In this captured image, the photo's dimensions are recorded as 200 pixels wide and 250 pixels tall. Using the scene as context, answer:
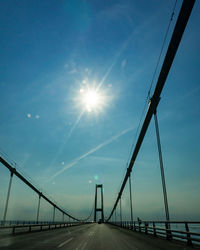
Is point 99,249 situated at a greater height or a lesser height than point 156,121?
Answer: lesser

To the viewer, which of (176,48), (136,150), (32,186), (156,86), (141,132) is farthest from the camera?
(32,186)

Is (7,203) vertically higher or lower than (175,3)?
lower

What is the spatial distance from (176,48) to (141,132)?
1377 centimetres

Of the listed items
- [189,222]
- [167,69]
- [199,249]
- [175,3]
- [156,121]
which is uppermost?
[175,3]

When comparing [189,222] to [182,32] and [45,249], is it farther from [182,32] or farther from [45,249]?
[182,32]

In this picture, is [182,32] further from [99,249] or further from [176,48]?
[99,249]

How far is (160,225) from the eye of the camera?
13.7m

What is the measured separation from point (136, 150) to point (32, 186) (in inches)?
1287

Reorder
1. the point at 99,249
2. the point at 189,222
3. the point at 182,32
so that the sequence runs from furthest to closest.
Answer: the point at 182,32 → the point at 189,222 → the point at 99,249

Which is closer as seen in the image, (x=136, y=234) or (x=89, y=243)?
(x=89, y=243)

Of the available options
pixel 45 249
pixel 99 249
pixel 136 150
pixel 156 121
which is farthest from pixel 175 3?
pixel 136 150

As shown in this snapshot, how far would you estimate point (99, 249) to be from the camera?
7.54 metres

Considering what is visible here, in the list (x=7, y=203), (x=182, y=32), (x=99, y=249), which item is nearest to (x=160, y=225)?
(x=99, y=249)

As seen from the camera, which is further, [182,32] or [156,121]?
[156,121]
